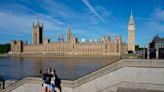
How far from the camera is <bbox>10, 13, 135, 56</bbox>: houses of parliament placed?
444 ft

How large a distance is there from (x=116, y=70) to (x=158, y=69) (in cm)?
194

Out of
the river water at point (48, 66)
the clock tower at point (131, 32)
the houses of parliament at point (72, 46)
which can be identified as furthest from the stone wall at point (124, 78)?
the clock tower at point (131, 32)

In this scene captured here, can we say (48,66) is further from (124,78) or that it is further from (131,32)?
(131,32)

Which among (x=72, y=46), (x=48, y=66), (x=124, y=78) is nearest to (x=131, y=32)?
(x=72, y=46)

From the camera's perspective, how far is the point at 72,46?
152 m

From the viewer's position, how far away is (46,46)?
166 meters

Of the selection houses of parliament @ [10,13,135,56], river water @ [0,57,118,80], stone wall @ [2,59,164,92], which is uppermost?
houses of parliament @ [10,13,135,56]

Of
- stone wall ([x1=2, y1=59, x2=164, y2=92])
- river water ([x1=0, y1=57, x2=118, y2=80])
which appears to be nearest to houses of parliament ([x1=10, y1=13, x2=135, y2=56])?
river water ([x1=0, y1=57, x2=118, y2=80])

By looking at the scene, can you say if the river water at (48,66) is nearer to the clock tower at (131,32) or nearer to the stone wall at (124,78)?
the stone wall at (124,78)

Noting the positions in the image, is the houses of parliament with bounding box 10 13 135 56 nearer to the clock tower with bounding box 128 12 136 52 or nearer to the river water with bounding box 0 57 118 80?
the clock tower with bounding box 128 12 136 52

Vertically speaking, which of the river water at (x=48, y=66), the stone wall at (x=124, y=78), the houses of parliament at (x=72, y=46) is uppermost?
the houses of parliament at (x=72, y=46)

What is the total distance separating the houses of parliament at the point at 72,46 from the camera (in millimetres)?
135238

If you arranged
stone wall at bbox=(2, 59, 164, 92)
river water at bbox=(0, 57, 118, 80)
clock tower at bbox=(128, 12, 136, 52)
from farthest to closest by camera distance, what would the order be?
clock tower at bbox=(128, 12, 136, 52) → river water at bbox=(0, 57, 118, 80) → stone wall at bbox=(2, 59, 164, 92)

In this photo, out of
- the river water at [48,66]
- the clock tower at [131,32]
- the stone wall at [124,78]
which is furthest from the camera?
the clock tower at [131,32]
